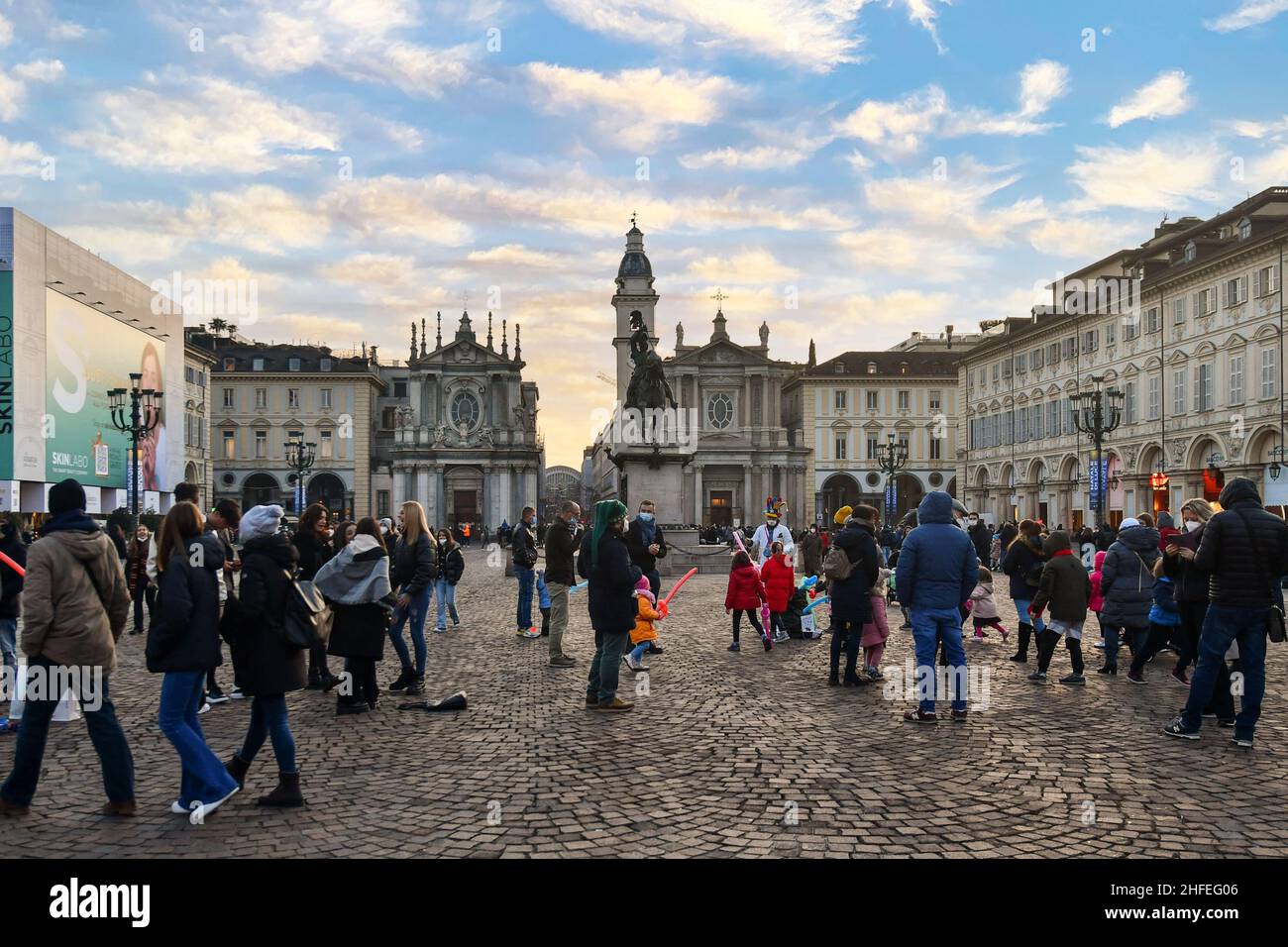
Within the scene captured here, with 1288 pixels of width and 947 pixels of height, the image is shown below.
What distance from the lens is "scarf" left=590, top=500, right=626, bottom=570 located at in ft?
32.0

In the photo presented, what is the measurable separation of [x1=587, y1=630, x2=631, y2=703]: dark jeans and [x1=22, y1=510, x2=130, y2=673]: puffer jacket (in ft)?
14.3

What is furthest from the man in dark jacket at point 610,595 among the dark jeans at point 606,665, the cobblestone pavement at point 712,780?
the cobblestone pavement at point 712,780

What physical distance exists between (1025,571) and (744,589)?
357 centimetres

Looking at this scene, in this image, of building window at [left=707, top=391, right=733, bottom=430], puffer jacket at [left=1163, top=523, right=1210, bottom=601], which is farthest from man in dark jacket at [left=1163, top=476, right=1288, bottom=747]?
building window at [left=707, top=391, right=733, bottom=430]

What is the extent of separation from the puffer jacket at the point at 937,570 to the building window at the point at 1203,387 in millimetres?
38125

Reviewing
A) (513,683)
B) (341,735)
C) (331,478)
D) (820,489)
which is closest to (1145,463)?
(820,489)

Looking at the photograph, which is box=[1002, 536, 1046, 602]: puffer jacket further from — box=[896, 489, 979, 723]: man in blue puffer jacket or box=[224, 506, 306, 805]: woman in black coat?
box=[224, 506, 306, 805]: woman in black coat

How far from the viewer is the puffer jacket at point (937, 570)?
9.28 meters

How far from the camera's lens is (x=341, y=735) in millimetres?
8797

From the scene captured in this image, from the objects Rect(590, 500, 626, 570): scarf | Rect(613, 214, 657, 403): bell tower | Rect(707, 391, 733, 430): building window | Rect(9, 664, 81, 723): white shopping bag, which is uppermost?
Rect(613, 214, 657, 403): bell tower
